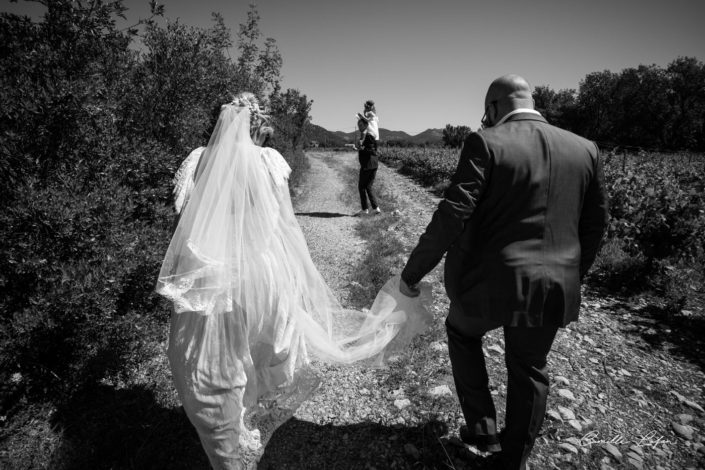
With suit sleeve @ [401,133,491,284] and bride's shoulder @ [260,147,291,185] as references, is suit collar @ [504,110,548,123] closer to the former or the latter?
suit sleeve @ [401,133,491,284]

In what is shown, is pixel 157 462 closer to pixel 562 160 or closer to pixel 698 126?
pixel 562 160

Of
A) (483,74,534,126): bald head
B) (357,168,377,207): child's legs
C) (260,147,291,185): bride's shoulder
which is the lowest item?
(357,168,377,207): child's legs

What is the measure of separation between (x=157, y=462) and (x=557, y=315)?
2.74 meters

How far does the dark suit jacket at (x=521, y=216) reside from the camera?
1.92 metres

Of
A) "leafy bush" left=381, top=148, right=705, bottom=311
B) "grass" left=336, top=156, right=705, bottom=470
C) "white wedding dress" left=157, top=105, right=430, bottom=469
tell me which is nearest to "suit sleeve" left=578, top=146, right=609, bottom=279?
"white wedding dress" left=157, top=105, right=430, bottom=469

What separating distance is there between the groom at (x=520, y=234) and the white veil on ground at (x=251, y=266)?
0.59 m

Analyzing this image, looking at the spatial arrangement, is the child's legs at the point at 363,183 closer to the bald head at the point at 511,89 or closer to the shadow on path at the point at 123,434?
the bald head at the point at 511,89

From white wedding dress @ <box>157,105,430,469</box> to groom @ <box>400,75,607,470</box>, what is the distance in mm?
590

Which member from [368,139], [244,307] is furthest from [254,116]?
[368,139]

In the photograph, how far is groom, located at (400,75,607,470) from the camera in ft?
6.32

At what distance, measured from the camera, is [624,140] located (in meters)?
60.1

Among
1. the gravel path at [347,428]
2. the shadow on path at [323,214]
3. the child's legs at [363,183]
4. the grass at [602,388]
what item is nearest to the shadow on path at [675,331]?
the grass at [602,388]

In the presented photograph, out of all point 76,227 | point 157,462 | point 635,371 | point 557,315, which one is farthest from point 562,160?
point 76,227

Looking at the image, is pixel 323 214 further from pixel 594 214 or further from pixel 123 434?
pixel 594 214
